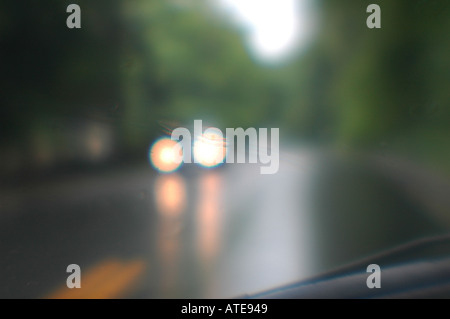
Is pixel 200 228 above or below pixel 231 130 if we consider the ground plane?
below

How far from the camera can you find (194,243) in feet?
9.55

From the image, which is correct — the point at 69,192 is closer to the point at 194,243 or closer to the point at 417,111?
the point at 194,243

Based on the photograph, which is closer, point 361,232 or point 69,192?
point 361,232

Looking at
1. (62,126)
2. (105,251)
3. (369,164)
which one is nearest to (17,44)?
(62,126)

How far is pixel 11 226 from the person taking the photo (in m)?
3.17

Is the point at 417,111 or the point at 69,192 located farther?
the point at 69,192

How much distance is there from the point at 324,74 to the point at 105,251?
9.53 feet

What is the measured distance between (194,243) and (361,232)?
5.71 ft
